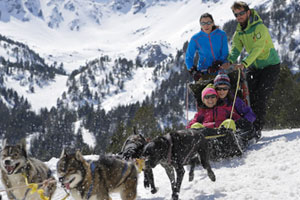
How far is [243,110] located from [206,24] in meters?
2.30

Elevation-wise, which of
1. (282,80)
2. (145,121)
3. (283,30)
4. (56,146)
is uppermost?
(283,30)

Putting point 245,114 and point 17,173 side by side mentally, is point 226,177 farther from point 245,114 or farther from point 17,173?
point 17,173

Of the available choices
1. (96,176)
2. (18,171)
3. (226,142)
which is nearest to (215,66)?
(226,142)

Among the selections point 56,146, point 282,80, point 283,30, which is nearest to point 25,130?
point 56,146

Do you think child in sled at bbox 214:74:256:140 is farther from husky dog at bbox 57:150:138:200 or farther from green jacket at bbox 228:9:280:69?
husky dog at bbox 57:150:138:200

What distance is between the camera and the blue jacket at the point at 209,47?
26.4 ft

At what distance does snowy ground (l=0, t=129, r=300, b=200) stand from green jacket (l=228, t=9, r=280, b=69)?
1.97 metres

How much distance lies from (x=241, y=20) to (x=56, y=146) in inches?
4659

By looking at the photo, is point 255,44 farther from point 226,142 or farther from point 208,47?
point 226,142

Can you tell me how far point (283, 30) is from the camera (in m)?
176

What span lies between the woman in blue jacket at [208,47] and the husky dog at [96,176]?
418 cm

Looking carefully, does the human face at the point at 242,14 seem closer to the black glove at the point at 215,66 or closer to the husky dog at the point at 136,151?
the black glove at the point at 215,66

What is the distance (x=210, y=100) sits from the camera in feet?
24.1

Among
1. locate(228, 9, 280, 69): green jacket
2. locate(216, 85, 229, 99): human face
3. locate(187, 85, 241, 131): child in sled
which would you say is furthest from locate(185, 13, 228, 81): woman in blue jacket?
locate(187, 85, 241, 131): child in sled
